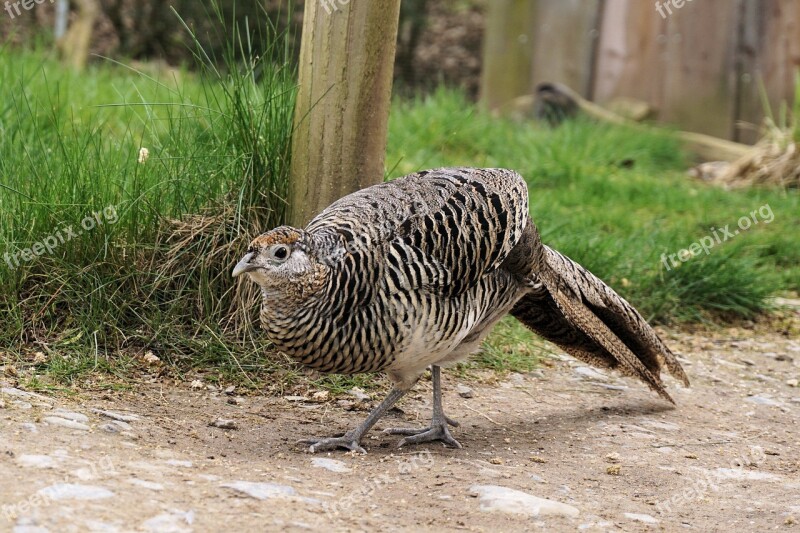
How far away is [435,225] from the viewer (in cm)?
379

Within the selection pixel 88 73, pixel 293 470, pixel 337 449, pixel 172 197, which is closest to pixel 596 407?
pixel 337 449

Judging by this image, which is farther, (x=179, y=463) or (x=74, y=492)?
(x=179, y=463)

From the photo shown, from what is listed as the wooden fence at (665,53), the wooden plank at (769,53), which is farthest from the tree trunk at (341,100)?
the wooden plank at (769,53)

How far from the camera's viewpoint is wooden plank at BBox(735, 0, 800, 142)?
29.1 ft

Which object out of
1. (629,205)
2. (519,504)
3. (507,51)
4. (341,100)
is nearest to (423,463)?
(519,504)

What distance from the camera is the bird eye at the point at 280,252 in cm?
340

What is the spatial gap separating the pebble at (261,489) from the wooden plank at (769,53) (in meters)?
7.15

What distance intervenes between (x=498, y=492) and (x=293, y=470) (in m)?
0.69

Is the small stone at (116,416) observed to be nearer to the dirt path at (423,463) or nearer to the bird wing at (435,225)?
the dirt path at (423,463)

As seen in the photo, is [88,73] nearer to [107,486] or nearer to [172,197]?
[172,197]

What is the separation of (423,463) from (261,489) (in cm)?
77

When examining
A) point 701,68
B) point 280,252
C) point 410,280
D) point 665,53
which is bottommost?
point 410,280

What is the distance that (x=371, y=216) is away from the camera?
3.74m

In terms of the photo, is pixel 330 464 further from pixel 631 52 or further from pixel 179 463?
pixel 631 52
